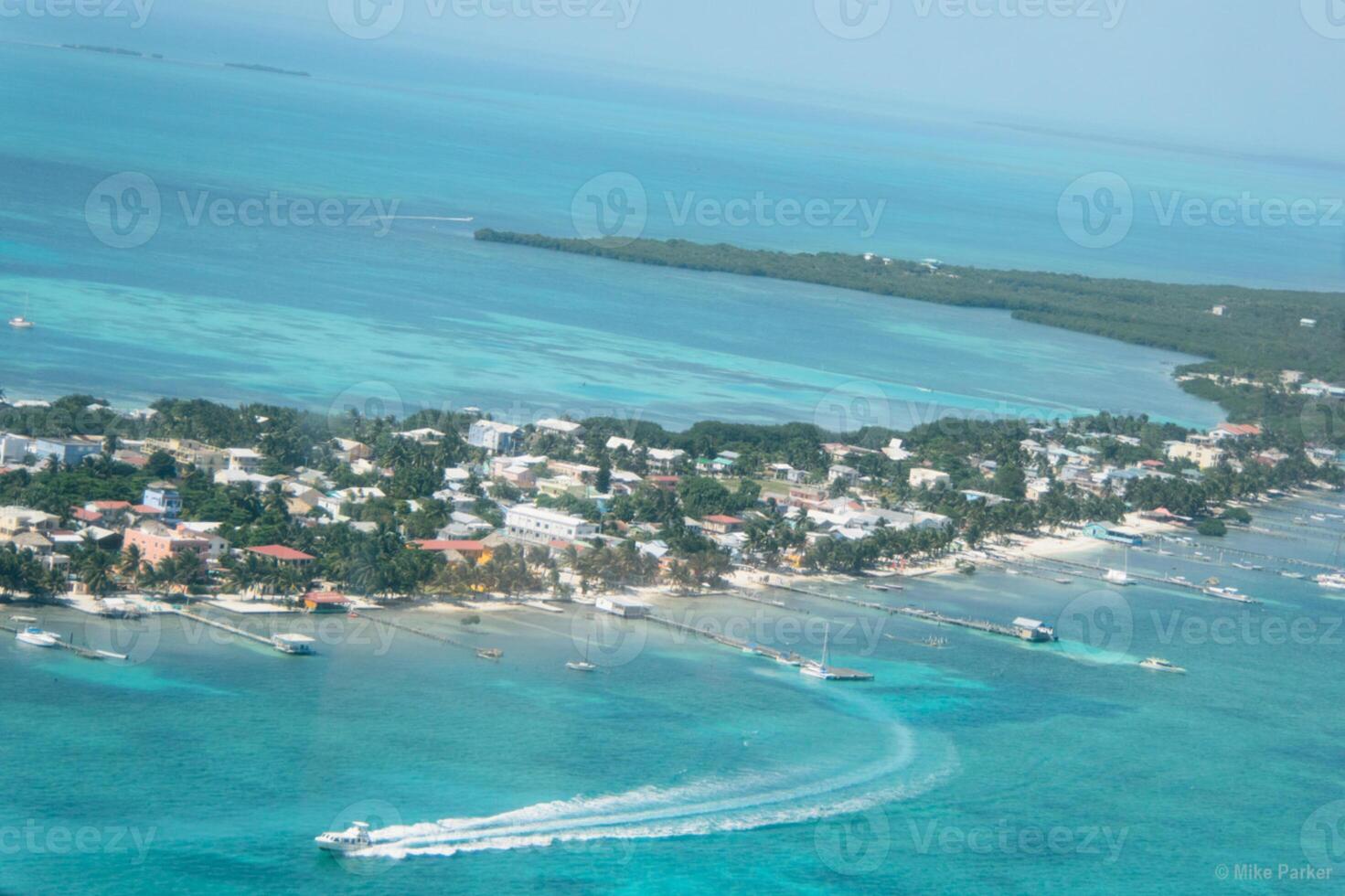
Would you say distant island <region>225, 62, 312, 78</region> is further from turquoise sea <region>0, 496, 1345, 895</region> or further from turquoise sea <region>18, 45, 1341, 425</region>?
turquoise sea <region>0, 496, 1345, 895</region>

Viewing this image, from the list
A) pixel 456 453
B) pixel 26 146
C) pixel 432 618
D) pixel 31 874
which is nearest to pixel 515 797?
pixel 31 874

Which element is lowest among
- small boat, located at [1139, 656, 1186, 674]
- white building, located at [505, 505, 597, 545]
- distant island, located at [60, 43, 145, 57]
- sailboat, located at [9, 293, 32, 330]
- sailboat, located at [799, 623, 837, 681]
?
sailboat, located at [799, 623, 837, 681]

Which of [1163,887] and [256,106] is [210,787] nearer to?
[1163,887]

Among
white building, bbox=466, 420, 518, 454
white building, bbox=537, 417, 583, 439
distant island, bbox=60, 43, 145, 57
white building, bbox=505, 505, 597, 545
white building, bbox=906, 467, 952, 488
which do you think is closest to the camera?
white building, bbox=505, 505, 597, 545

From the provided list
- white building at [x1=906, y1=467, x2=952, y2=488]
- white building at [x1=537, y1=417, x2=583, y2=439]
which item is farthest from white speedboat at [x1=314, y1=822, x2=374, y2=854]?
white building at [x1=906, y1=467, x2=952, y2=488]

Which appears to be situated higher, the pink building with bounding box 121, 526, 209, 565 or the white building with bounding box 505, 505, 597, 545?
the white building with bounding box 505, 505, 597, 545

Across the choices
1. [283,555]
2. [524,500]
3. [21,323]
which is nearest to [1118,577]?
[524,500]

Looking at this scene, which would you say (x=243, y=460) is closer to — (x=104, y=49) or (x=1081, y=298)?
(x=1081, y=298)
